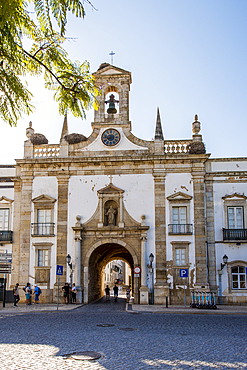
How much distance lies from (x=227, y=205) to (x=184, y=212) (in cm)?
281

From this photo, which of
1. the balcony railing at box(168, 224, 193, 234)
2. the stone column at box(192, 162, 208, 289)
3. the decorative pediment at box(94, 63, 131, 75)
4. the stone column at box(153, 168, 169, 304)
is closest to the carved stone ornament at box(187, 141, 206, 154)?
the stone column at box(192, 162, 208, 289)

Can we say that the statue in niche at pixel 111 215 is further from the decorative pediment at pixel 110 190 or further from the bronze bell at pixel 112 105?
the bronze bell at pixel 112 105

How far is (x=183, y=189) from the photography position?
2620cm

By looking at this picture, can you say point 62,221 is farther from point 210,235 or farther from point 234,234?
point 234,234

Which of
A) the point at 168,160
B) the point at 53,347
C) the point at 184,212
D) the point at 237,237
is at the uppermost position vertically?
the point at 168,160

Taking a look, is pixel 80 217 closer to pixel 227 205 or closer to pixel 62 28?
pixel 227 205

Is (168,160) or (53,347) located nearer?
(53,347)

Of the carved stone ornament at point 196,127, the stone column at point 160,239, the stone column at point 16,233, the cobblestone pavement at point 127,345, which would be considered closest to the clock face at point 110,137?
the stone column at point 160,239

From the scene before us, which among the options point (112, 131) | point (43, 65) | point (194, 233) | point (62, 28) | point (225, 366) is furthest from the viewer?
point (112, 131)

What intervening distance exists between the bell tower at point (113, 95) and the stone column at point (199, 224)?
5.87 meters

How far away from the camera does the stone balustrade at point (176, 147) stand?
27.0 m

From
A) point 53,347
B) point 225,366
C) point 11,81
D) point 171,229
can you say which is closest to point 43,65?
point 11,81

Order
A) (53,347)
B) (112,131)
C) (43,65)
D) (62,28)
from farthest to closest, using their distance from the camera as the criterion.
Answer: (112,131) < (53,347) < (43,65) < (62,28)

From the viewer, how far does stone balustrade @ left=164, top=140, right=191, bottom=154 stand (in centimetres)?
2705
